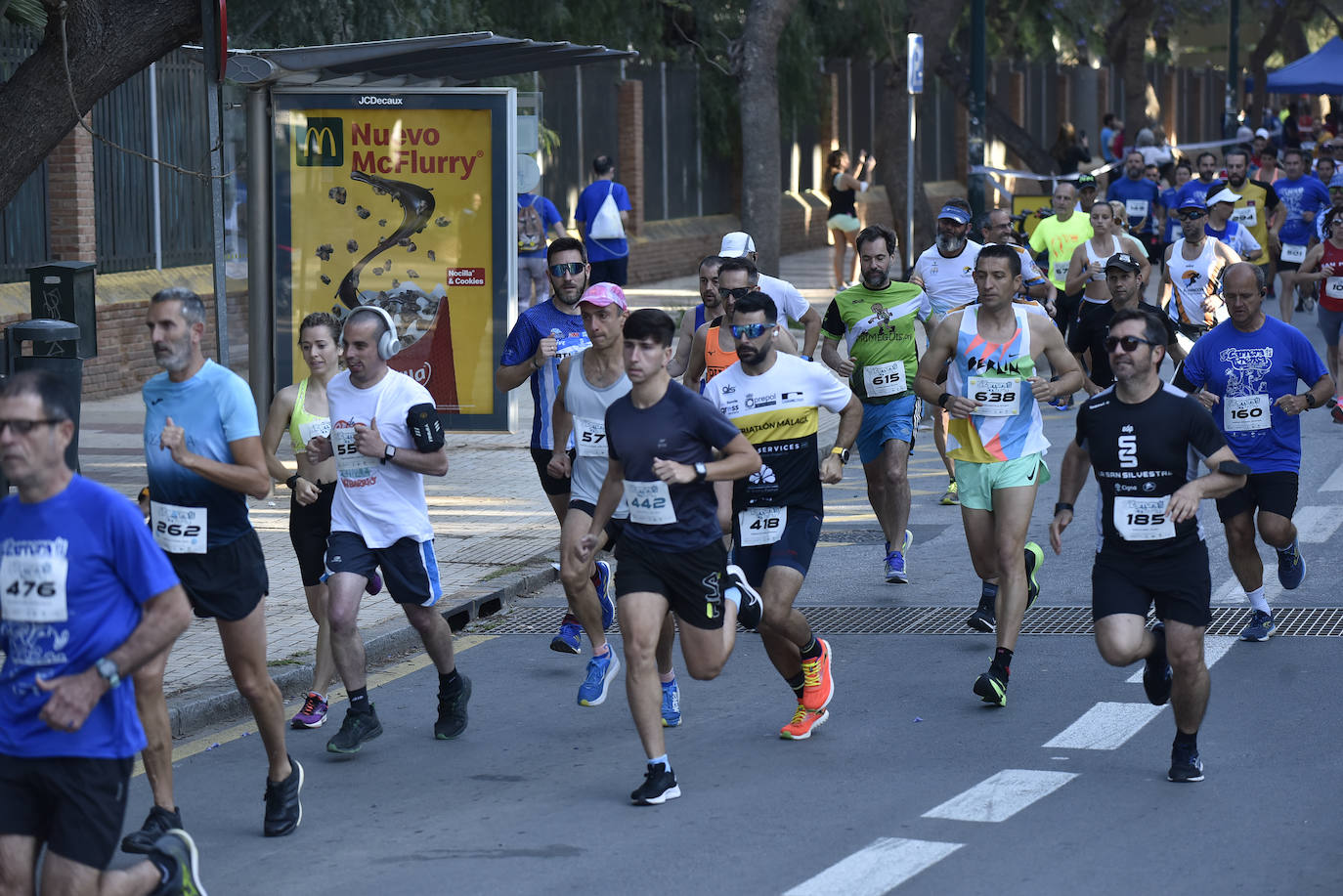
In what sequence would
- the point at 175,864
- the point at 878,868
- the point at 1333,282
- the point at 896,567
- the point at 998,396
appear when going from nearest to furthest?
the point at 175,864 < the point at 878,868 < the point at 998,396 < the point at 896,567 < the point at 1333,282

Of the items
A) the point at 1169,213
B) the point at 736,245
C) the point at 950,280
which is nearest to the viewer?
the point at 736,245

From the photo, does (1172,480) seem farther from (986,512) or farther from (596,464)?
(596,464)

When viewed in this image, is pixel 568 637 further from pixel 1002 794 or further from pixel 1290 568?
pixel 1290 568

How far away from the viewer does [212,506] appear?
261 inches

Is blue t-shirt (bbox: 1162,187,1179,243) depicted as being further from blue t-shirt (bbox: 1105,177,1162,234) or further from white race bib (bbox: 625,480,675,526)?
white race bib (bbox: 625,480,675,526)

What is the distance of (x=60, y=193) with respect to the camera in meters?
17.6

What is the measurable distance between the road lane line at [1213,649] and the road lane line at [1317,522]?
2.48 meters

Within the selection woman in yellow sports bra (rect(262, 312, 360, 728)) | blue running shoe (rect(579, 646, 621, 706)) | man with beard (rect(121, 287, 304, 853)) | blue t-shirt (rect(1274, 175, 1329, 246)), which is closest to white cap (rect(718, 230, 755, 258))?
blue running shoe (rect(579, 646, 621, 706))

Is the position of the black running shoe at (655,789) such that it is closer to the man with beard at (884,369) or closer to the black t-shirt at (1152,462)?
the black t-shirt at (1152,462)

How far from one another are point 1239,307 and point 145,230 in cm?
1237

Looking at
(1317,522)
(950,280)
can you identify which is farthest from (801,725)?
(950,280)

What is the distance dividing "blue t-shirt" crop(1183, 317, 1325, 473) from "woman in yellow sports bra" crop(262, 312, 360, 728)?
14.1ft

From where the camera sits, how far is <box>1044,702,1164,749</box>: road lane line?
7691 millimetres

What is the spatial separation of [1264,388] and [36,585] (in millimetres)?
6431
